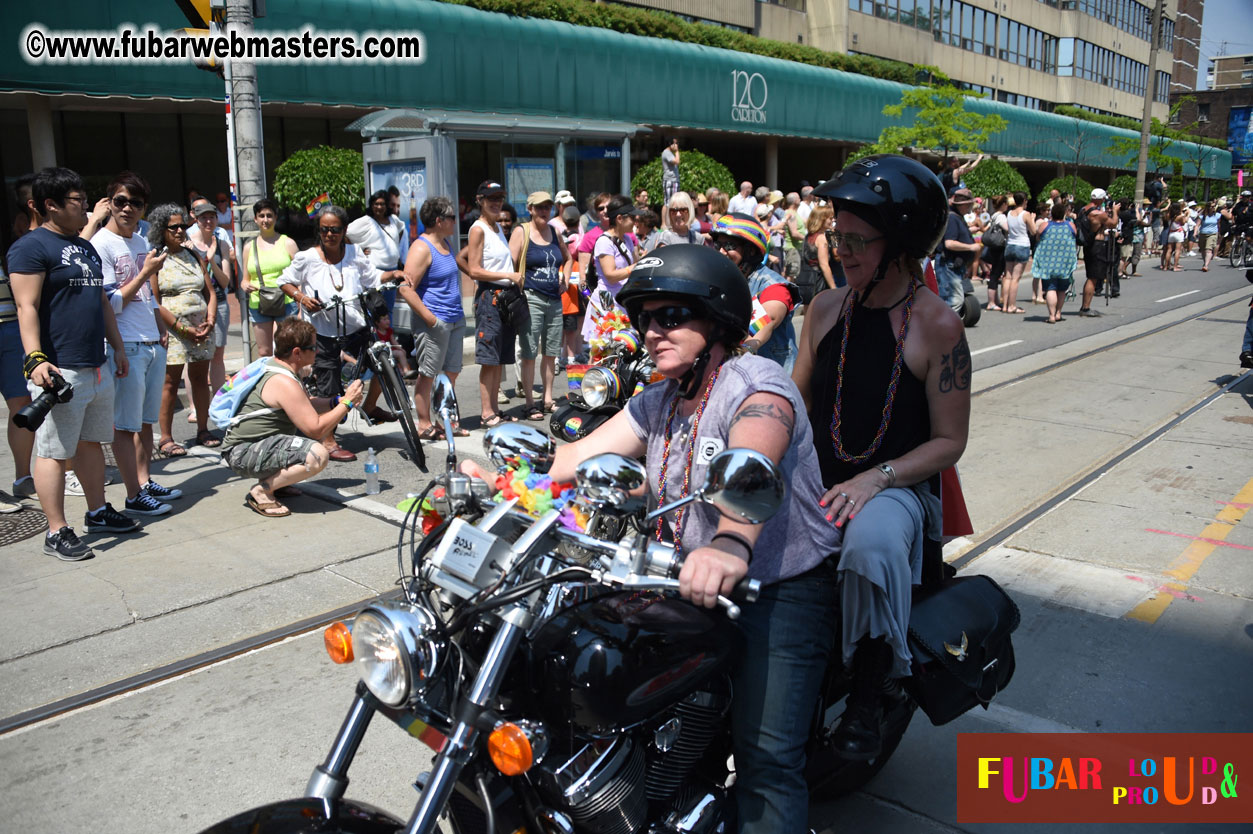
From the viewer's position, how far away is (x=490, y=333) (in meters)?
8.29

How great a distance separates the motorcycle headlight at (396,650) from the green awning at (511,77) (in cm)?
1549

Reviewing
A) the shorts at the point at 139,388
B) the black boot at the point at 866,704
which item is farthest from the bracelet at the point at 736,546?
the shorts at the point at 139,388

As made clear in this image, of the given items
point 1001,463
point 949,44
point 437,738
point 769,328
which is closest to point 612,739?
point 437,738

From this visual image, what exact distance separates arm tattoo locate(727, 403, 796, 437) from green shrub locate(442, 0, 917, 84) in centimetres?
1960

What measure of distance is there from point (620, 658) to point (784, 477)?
0.64 metres

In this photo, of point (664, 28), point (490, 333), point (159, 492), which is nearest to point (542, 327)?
point (490, 333)

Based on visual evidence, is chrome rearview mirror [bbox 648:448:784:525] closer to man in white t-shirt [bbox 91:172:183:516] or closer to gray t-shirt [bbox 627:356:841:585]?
gray t-shirt [bbox 627:356:841:585]

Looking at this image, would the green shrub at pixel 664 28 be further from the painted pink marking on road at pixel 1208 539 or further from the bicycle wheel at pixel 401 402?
the bicycle wheel at pixel 401 402

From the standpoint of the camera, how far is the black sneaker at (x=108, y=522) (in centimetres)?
568

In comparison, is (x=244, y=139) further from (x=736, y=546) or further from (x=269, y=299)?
(x=736, y=546)

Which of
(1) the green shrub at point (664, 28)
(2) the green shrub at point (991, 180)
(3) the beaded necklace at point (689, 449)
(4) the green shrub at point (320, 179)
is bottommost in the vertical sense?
(3) the beaded necklace at point (689, 449)

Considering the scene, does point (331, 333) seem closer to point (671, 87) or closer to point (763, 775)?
point (763, 775)

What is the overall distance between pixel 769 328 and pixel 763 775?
3.52 m

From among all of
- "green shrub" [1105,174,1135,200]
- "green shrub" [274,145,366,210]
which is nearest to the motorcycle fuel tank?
"green shrub" [274,145,366,210]
